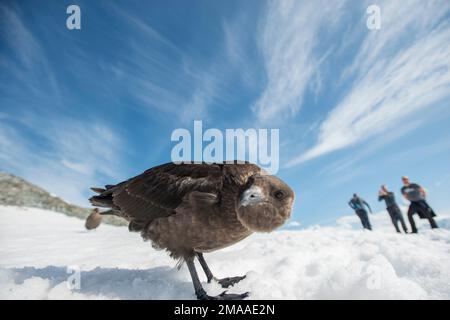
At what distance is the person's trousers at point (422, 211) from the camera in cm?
1069

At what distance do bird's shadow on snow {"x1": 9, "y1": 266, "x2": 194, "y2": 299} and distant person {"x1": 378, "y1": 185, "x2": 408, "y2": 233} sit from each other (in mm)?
12769

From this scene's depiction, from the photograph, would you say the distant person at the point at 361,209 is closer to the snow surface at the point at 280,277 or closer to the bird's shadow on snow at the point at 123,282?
the snow surface at the point at 280,277

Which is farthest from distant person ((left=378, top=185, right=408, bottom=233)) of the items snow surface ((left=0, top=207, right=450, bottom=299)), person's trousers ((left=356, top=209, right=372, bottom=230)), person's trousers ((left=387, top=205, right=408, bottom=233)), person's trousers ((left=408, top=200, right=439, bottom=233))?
snow surface ((left=0, top=207, right=450, bottom=299))

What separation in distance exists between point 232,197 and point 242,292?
3.04 feet

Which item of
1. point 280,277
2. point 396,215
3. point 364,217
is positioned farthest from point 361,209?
point 280,277

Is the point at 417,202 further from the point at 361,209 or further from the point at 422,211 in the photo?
the point at 361,209

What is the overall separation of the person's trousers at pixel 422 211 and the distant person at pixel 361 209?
366cm

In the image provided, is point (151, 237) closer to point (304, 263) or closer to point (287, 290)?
point (287, 290)

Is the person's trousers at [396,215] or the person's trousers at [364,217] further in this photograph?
the person's trousers at [364,217]

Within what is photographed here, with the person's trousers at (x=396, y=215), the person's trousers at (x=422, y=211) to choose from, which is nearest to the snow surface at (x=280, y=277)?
the person's trousers at (x=422, y=211)

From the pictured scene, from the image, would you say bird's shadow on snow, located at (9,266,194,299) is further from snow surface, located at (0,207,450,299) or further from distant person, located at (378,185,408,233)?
distant person, located at (378,185,408,233)

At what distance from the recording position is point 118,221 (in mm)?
22953
